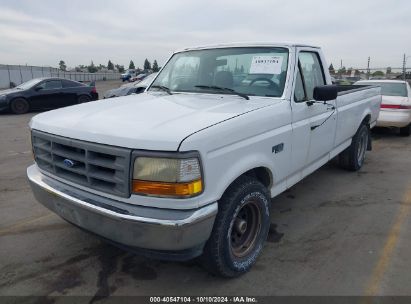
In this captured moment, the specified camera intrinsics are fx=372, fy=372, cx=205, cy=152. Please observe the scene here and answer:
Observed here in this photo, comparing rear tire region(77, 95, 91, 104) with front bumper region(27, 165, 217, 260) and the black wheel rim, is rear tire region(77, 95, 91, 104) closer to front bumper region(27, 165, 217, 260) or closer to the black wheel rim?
front bumper region(27, 165, 217, 260)

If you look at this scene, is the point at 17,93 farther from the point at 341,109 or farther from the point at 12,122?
the point at 341,109

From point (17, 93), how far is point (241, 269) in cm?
1347

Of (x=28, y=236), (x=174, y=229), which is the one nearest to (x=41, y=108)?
(x=28, y=236)

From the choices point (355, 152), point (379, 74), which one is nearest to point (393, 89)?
point (355, 152)

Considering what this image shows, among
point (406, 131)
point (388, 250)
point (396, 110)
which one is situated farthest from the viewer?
point (406, 131)

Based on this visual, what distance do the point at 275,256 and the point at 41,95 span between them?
43.5 ft

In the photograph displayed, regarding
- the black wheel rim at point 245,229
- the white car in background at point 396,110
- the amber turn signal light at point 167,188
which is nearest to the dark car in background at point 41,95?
the white car in background at point 396,110

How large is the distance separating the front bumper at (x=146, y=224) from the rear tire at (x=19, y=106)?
12628 millimetres

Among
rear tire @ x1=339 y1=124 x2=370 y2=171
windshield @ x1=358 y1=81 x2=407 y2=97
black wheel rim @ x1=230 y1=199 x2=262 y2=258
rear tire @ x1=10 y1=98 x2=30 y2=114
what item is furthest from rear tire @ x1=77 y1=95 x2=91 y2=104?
black wheel rim @ x1=230 y1=199 x2=262 y2=258

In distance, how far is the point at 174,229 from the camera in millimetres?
2463

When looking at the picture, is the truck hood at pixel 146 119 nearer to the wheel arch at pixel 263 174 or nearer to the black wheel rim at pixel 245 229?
the wheel arch at pixel 263 174

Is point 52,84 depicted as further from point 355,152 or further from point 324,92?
point 324,92

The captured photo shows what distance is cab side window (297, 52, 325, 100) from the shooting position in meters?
4.16

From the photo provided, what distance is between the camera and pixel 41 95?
14328 mm
